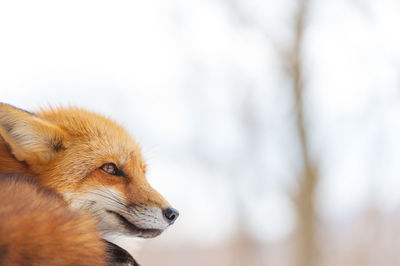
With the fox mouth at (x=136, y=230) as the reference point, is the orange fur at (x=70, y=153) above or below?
above

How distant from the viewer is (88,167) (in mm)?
1675

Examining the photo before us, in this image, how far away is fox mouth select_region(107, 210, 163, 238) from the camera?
5.55ft

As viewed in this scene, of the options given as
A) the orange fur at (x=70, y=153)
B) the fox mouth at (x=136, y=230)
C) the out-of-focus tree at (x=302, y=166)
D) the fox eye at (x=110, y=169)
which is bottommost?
the out-of-focus tree at (x=302, y=166)

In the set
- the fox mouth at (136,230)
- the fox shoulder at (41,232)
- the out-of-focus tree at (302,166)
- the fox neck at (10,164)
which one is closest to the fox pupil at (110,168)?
the fox mouth at (136,230)

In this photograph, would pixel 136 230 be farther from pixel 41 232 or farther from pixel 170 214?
pixel 41 232

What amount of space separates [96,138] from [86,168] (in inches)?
6.3

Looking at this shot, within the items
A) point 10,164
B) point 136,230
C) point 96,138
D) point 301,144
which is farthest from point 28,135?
point 301,144

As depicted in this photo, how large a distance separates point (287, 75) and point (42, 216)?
8.47m

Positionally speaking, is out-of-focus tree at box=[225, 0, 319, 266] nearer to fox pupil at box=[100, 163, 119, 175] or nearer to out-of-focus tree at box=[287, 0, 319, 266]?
out-of-focus tree at box=[287, 0, 319, 266]

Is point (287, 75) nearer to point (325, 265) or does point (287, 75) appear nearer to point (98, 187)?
point (325, 265)

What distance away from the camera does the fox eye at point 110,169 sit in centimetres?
174

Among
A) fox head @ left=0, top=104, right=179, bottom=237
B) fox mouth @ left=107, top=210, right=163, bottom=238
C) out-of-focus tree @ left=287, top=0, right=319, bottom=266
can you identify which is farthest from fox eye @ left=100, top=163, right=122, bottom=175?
out-of-focus tree @ left=287, top=0, right=319, bottom=266

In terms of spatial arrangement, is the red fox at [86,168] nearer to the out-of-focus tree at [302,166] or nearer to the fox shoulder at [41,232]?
the fox shoulder at [41,232]

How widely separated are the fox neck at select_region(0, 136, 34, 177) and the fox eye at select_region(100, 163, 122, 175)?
0.28 metres
